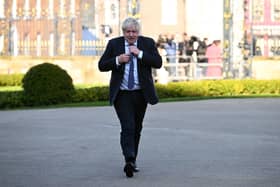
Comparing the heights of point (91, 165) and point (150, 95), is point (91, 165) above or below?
below

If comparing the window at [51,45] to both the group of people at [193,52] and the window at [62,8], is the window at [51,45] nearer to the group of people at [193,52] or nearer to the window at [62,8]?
the window at [62,8]

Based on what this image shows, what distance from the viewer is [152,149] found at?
457 inches

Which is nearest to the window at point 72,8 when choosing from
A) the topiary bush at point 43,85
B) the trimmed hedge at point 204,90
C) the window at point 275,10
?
the trimmed hedge at point 204,90

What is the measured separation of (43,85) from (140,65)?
41.3 ft

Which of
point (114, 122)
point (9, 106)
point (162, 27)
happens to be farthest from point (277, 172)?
point (162, 27)

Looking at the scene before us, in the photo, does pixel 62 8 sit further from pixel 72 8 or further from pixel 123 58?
pixel 123 58

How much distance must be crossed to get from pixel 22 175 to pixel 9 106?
12.2m

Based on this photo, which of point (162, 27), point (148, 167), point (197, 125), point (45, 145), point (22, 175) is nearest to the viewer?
point (22, 175)

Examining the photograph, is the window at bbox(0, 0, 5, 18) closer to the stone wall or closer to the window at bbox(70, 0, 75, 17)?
the stone wall

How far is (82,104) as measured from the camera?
21.8 meters

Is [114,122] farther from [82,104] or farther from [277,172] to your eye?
[277,172]

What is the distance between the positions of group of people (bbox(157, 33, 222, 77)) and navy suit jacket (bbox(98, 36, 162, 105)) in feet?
69.5

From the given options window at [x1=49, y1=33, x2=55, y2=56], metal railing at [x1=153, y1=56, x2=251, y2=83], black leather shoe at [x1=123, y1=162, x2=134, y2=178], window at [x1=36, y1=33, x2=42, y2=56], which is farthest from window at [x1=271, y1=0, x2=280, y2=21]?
black leather shoe at [x1=123, y1=162, x2=134, y2=178]

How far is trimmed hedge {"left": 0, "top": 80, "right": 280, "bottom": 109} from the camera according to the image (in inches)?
910
